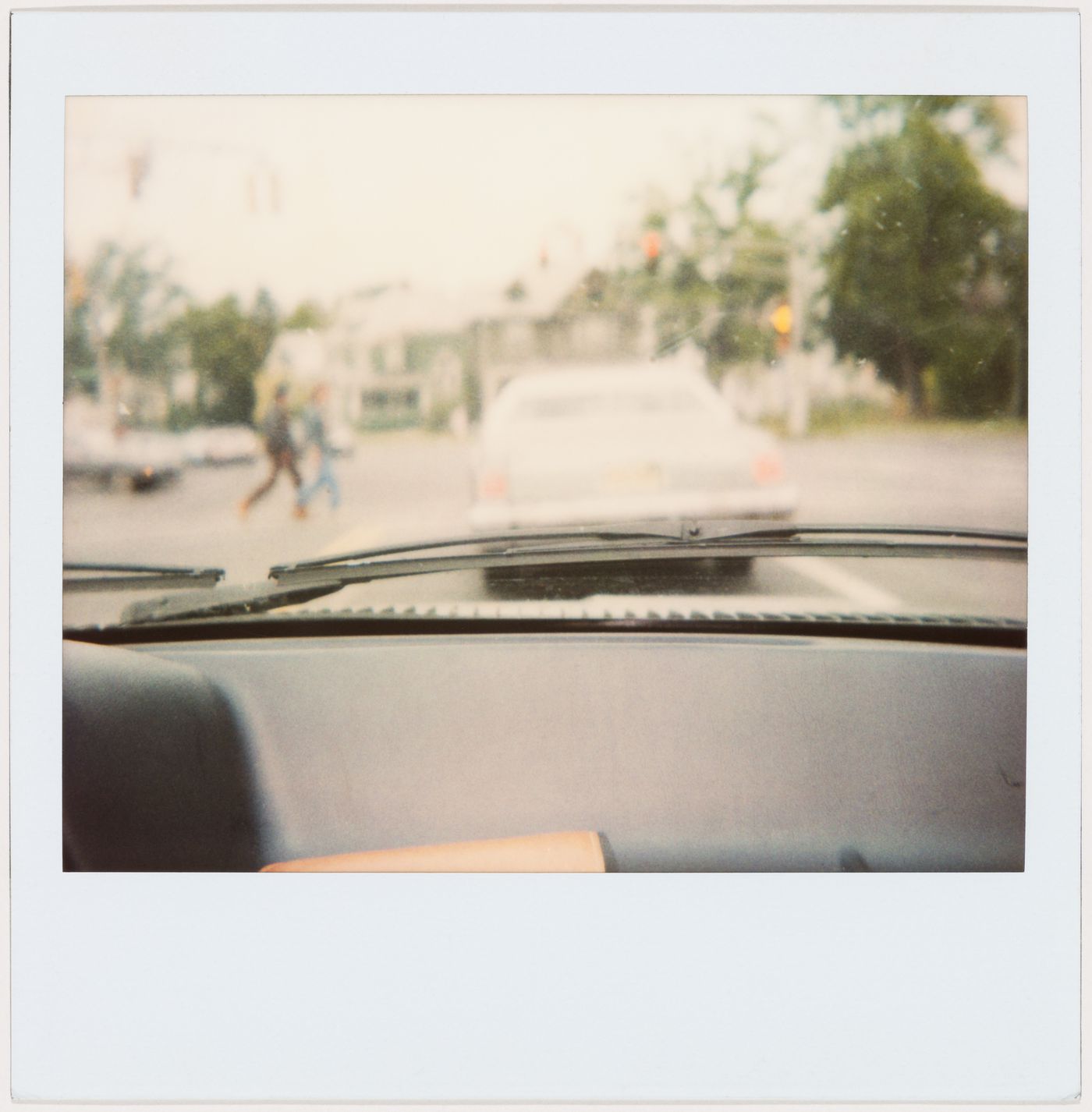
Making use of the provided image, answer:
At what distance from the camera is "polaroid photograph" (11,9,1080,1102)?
285cm

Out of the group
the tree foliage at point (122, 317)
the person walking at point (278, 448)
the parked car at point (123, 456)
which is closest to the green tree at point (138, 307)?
the tree foliage at point (122, 317)

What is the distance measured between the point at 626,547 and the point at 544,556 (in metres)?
0.20

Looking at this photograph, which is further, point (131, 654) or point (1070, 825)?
point (1070, 825)

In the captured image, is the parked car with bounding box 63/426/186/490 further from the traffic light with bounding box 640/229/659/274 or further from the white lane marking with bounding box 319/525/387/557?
the traffic light with bounding box 640/229/659/274

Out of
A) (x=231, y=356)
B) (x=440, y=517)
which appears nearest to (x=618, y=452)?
(x=440, y=517)

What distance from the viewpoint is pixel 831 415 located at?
9.80ft

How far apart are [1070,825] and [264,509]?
7.84ft

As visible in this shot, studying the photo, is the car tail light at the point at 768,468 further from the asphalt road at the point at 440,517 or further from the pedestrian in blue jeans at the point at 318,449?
the pedestrian in blue jeans at the point at 318,449

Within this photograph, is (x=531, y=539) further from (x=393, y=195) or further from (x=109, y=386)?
(x=109, y=386)

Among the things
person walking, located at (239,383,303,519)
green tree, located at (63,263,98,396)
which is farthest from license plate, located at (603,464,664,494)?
green tree, located at (63,263,98,396)

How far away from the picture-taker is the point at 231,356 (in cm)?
291
